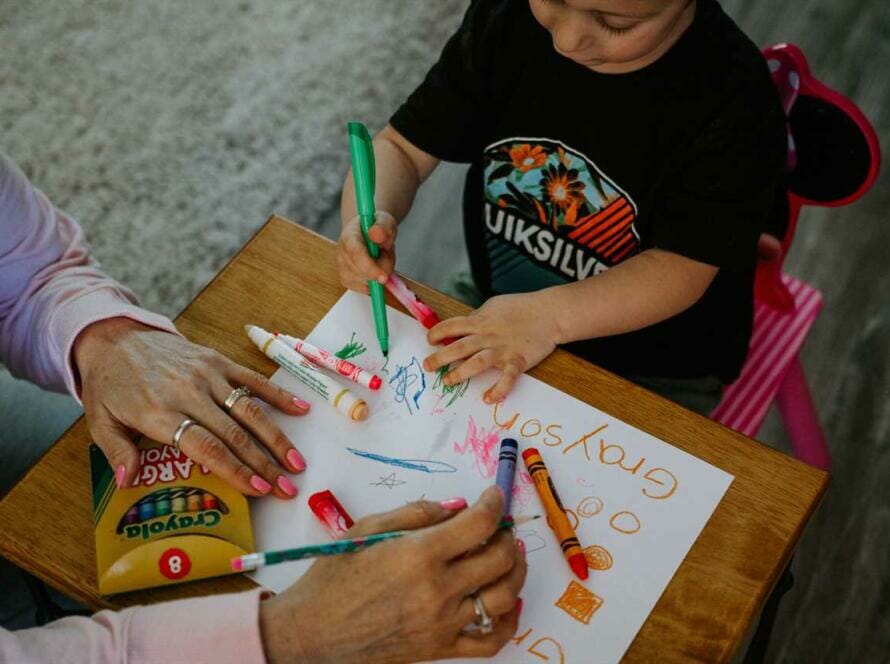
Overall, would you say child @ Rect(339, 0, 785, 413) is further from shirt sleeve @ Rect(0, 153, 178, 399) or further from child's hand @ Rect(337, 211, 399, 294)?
shirt sleeve @ Rect(0, 153, 178, 399)

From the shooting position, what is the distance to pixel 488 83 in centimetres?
107

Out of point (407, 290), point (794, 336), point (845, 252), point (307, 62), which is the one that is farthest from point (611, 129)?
point (307, 62)

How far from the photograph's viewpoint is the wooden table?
73 cm

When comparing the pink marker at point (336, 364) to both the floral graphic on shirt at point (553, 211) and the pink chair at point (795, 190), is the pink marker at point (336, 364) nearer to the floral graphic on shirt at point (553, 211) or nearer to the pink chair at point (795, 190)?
the floral graphic on shirt at point (553, 211)

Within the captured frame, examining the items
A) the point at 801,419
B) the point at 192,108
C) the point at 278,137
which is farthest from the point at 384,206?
the point at 192,108

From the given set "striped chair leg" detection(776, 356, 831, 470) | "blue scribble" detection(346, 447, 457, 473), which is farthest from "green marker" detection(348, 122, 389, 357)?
"striped chair leg" detection(776, 356, 831, 470)

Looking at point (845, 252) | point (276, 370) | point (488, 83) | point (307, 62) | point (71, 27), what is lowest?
point (71, 27)

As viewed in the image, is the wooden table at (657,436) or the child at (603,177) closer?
the wooden table at (657,436)

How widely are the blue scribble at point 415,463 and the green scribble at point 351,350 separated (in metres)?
0.10

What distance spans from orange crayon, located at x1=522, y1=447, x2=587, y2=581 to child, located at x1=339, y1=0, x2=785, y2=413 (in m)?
0.08

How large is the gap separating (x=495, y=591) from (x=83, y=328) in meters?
0.46

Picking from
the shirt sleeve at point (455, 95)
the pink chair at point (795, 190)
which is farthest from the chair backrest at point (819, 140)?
the shirt sleeve at point (455, 95)

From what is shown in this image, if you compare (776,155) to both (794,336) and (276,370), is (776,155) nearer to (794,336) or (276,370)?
(794,336)

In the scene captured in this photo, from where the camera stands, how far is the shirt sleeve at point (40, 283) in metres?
0.93
